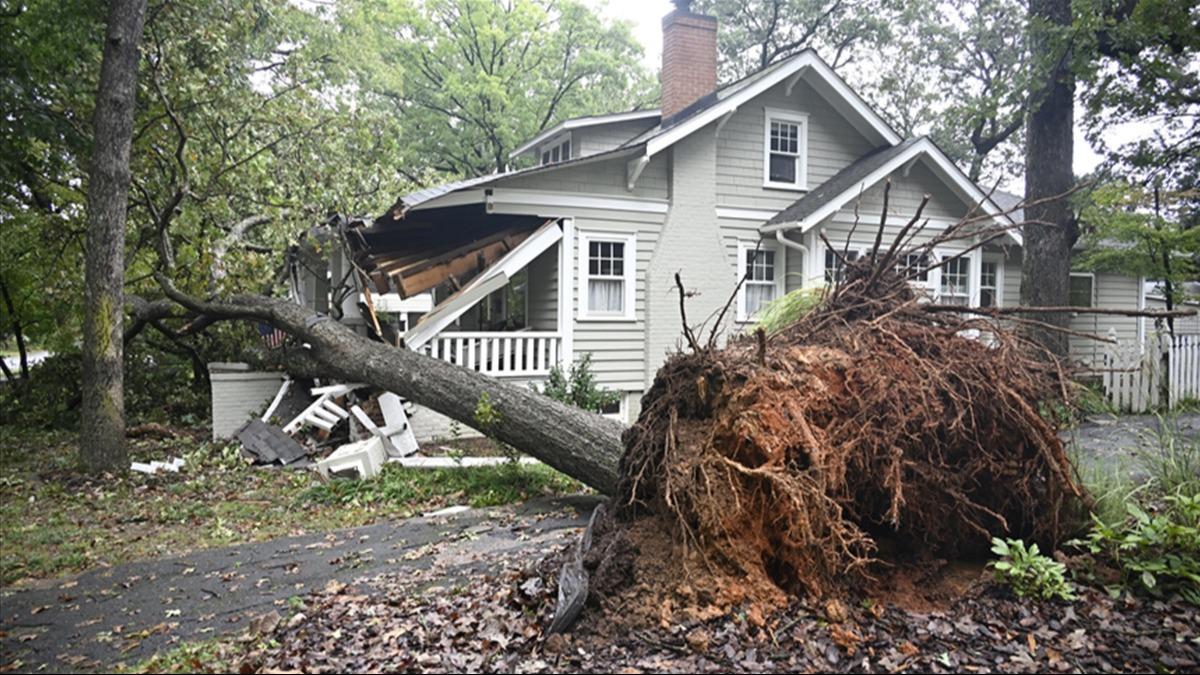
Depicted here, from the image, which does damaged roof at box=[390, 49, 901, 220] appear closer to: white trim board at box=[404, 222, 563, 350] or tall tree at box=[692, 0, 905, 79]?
white trim board at box=[404, 222, 563, 350]

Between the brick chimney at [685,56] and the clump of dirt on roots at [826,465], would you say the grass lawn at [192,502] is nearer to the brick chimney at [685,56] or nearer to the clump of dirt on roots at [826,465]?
the clump of dirt on roots at [826,465]

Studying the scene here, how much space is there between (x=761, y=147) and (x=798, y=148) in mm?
1017

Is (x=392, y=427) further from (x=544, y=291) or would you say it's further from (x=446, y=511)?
Answer: (x=544, y=291)

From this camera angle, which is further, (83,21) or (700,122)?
(700,122)

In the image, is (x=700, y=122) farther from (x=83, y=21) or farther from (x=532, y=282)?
(x=83, y=21)

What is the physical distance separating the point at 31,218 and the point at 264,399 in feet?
18.9

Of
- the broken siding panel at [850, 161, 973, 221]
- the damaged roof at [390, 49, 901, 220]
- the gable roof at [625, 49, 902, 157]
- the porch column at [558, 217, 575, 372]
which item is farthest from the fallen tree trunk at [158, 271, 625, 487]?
the broken siding panel at [850, 161, 973, 221]

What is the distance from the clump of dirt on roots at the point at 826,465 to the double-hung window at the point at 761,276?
9.55 meters

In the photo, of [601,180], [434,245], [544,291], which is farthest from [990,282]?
[434,245]

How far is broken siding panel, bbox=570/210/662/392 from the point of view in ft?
42.3

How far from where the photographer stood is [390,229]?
42.7 feet

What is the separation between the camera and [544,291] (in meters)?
13.7

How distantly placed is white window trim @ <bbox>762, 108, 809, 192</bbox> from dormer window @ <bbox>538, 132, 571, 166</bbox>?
451 centimetres

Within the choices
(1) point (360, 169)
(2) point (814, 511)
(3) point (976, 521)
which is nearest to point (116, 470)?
(1) point (360, 169)
